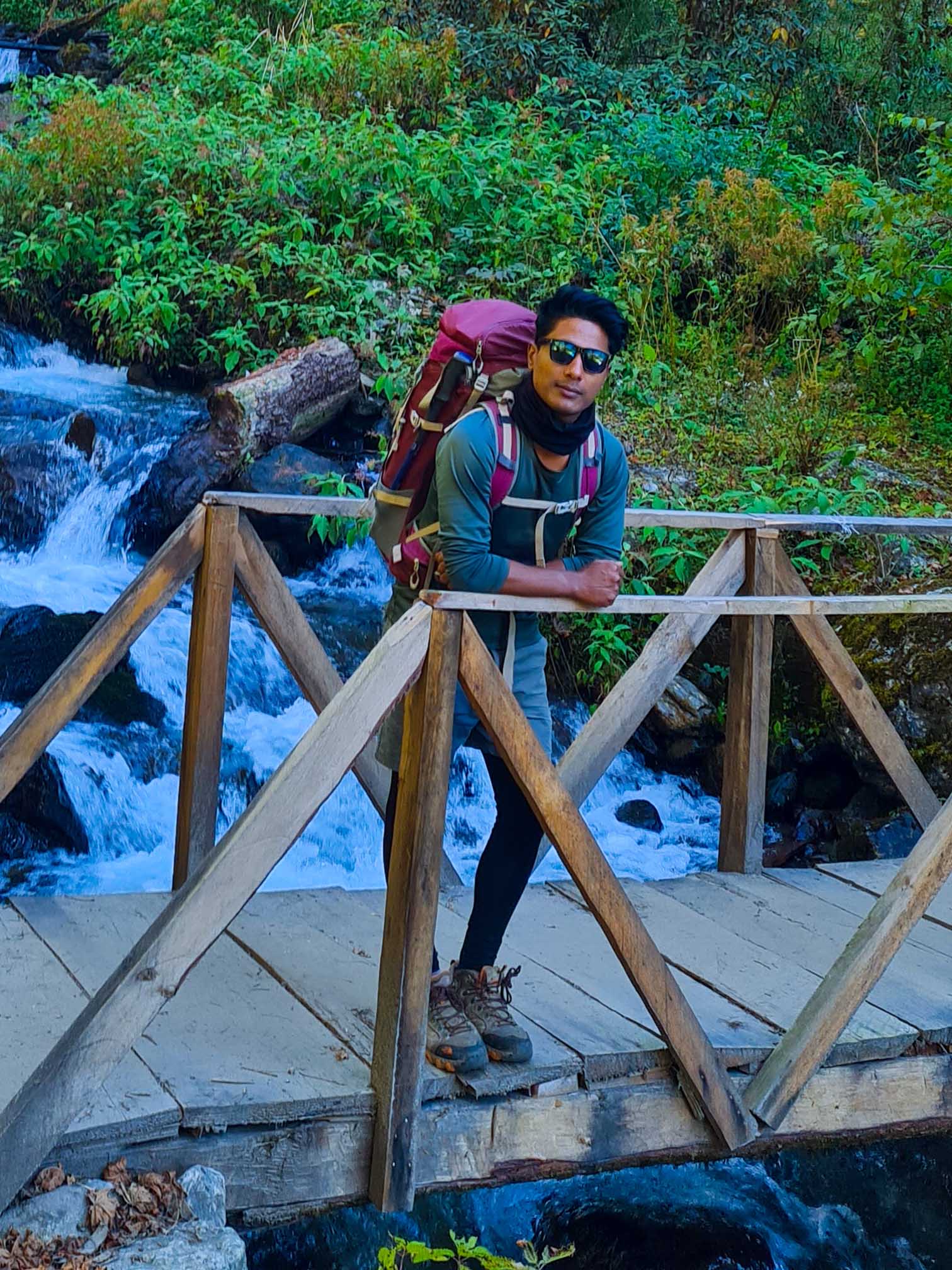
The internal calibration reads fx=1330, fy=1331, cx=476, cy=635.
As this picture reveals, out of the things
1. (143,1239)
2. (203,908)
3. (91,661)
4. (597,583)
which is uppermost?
(597,583)

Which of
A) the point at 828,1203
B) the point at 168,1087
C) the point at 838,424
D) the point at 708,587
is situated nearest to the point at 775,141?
the point at 838,424

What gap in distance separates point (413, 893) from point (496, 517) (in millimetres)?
825

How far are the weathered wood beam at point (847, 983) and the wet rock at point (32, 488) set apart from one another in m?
6.10

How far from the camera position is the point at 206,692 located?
414 centimetres

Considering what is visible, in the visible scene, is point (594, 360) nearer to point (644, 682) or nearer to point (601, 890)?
point (601, 890)

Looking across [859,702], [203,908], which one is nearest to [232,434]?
[859,702]

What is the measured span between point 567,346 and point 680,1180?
97.7 inches

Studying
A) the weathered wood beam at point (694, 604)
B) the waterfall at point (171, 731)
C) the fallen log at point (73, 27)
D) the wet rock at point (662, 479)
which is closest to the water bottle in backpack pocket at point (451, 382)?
the weathered wood beam at point (694, 604)

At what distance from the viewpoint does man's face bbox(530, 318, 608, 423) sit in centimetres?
269

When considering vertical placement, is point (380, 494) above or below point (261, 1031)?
above

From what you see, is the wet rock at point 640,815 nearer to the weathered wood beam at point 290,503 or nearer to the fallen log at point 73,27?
the weathered wood beam at point 290,503

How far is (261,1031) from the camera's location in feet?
10.6

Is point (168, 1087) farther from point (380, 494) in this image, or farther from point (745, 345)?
point (745, 345)

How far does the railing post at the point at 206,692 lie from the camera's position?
4059 mm
